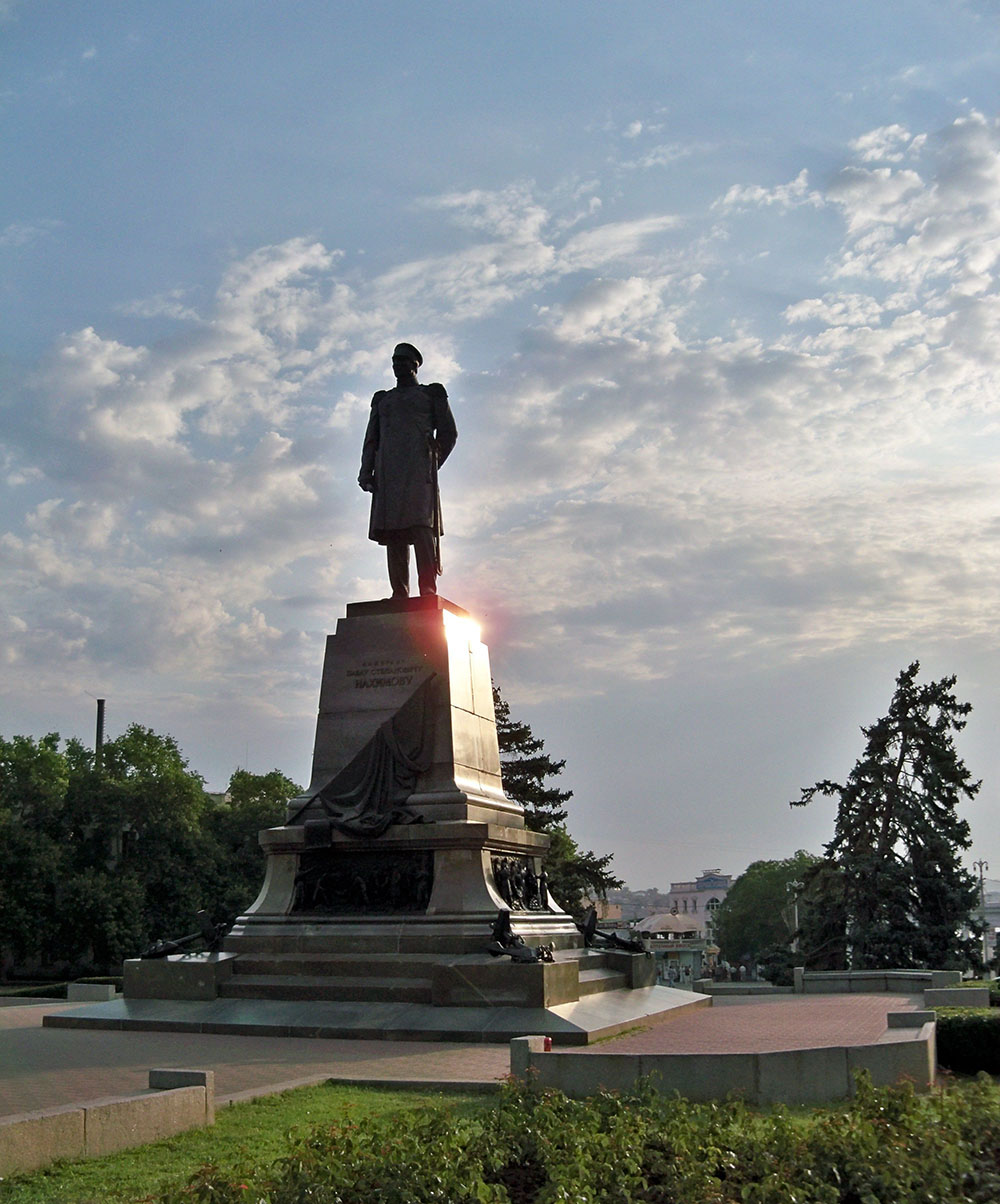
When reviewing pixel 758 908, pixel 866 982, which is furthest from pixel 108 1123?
pixel 758 908

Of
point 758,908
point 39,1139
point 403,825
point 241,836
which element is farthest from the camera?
point 758,908

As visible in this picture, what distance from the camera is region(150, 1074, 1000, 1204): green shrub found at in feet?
19.5

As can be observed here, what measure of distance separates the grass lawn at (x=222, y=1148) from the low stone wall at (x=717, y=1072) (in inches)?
21.8

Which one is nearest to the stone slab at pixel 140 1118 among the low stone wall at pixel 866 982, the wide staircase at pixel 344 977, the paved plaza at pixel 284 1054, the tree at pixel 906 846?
the paved plaza at pixel 284 1054

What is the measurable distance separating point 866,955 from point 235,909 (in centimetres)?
2447

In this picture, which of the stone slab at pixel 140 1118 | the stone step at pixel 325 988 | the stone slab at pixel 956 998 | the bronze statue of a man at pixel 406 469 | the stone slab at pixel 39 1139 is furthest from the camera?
the bronze statue of a man at pixel 406 469

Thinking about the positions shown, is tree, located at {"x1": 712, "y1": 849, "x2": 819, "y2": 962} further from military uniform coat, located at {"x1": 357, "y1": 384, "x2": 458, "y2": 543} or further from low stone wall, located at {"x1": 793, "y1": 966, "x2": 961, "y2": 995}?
military uniform coat, located at {"x1": 357, "y1": 384, "x2": 458, "y2": 543}

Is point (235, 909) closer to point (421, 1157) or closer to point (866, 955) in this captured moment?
point (866, 955)

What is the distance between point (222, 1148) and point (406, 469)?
14.4 m

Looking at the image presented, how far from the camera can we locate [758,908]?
114125 millimetres

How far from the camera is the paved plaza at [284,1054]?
1068cm

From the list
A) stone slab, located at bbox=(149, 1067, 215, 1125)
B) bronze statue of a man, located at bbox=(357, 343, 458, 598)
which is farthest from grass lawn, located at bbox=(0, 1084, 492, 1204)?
bronze statue of a man, located at bbox=(357, 343, 458, 598)

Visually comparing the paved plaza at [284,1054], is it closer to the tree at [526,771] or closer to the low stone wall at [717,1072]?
the low stone wall at [717,1072]

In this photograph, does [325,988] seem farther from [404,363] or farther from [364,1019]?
[404,363]
